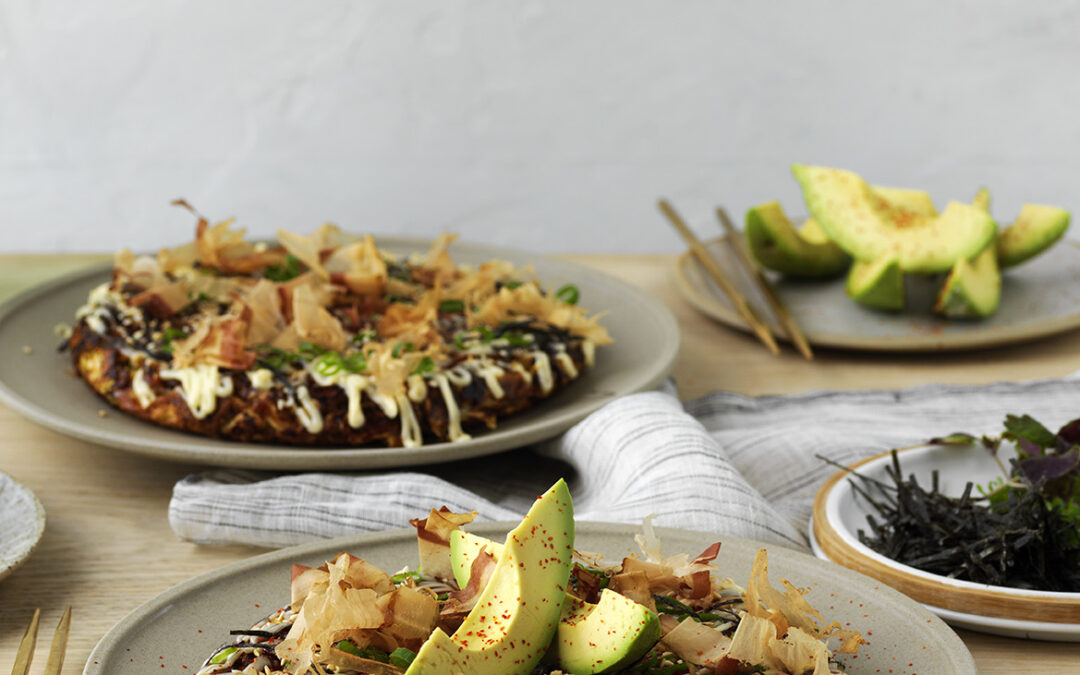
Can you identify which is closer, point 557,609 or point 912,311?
point 557,609

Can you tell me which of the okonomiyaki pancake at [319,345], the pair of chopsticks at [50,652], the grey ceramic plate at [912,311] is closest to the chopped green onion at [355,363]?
the okonomiyaki pancake at [319,345]

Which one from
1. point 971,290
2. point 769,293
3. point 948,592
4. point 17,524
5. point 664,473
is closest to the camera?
point 948,592

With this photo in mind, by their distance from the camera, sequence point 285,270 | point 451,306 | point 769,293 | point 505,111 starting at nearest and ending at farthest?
point 451,306 → point 285,270 → point 769,293 → point 505,111

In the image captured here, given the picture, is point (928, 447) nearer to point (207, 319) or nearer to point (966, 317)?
point (966, 317)

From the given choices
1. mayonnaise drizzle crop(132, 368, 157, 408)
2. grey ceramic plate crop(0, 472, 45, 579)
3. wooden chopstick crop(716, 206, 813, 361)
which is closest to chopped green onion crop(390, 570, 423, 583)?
grey ceramic plate crop(0, 472, 45, 579)

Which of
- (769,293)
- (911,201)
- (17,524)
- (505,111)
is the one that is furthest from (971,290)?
(505,111)

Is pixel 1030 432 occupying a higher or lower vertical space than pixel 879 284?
higher

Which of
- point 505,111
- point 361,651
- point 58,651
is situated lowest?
point 505,111

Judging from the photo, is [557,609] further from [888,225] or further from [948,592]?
[888,225]

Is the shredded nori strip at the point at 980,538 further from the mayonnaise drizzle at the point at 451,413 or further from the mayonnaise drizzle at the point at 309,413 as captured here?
the mayonnaise drizzle at the point at 309,413
